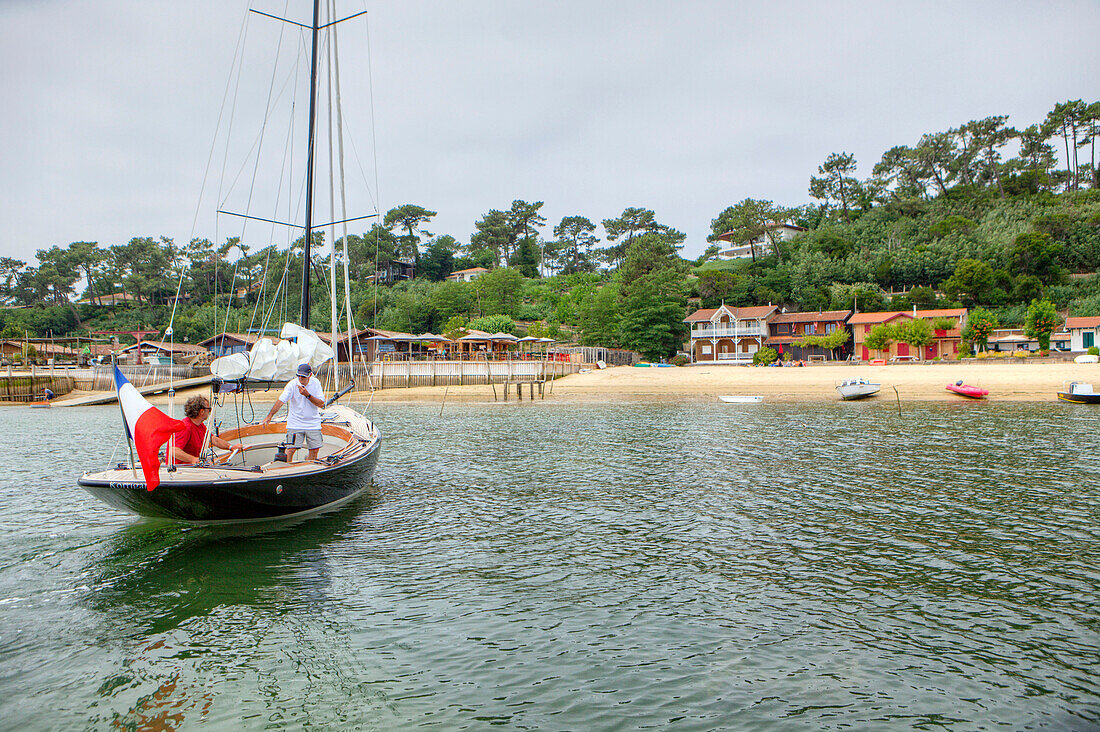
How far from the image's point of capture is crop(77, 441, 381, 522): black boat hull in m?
9.09

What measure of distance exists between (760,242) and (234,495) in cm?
9414

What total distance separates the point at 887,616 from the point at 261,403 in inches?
1615

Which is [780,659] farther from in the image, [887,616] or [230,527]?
[230,527]

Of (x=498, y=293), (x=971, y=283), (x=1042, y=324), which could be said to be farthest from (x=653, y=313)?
(x=971, y=283)

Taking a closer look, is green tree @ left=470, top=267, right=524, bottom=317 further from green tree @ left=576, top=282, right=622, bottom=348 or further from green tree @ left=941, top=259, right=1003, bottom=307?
green tree @ left=941, top=259, right=1003, bottom=307

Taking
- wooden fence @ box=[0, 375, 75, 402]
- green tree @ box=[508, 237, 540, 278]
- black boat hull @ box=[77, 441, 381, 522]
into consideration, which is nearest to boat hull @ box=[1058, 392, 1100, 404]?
black boat hull @ box=[77, 441, 381, 522]

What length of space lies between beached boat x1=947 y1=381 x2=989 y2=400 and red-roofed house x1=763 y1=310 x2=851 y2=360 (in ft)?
98.9

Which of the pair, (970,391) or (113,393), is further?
(113,393)

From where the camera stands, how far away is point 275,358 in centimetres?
1216

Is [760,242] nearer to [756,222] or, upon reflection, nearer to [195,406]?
[756,222]

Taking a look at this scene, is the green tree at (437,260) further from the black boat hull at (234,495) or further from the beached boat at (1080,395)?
the black boat hull at (234,495)

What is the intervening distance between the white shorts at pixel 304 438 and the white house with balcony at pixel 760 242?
85.3 m

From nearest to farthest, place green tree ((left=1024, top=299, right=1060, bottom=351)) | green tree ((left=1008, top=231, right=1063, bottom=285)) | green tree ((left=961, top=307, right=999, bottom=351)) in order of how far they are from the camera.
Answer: green tree ((left=1024, top=299, right=1060, bottom=351)) → green tree ((left=961, top=307, right=999, bottom=351)) → green tree ((left=1008, top=231, right=1063, bottom=285))

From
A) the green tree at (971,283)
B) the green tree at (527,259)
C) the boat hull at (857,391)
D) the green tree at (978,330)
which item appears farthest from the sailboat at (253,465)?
the green tree at (527,259)
